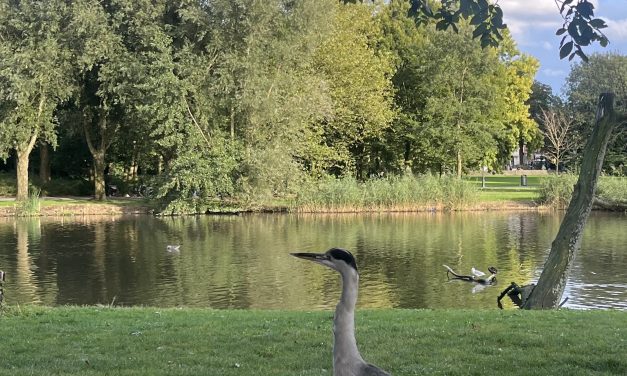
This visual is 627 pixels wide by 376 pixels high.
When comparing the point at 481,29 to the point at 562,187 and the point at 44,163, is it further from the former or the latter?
the point at 44,163

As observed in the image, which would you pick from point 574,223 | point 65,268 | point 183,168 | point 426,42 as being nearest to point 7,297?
point 65,268

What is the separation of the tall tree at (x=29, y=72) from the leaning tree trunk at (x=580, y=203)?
38.2 metres

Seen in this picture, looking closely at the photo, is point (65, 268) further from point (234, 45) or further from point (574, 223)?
point (234, 45)

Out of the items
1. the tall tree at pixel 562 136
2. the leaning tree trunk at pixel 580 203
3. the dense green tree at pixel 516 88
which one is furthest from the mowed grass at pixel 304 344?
the tall tree at pixel 562 136

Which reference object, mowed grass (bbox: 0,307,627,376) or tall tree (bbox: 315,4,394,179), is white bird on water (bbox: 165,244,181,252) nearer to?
mowed grass (bbox: 0,307,627,376)

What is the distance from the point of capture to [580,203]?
38.2 feet

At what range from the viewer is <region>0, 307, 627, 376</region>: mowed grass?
724cm

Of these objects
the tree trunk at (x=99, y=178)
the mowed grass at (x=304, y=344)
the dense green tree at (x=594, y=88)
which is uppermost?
Result: the dense green tree at (x=594, y=88)

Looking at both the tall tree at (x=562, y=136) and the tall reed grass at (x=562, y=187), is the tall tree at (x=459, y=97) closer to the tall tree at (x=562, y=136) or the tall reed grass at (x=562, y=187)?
the tall reed grass at (x=562, y=187)

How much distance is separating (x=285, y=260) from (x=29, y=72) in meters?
27.0

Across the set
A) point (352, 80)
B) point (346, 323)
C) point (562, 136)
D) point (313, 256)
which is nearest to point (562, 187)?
point (352, 80)

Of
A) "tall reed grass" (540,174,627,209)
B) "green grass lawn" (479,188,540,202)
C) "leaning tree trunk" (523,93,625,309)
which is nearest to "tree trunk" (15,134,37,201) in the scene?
"green grass lawn" (479,188,540,202)

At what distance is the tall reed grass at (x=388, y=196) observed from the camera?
4384 cm

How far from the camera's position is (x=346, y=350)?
4426mm
